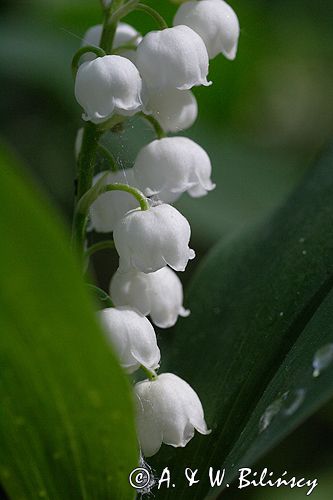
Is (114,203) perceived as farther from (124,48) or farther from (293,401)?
(293,401)

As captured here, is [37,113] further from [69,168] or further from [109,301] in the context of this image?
[109,301]

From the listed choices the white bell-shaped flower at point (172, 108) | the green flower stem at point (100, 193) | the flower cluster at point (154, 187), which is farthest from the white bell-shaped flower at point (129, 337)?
→ the white bell-shaped flower at point (172, 108)

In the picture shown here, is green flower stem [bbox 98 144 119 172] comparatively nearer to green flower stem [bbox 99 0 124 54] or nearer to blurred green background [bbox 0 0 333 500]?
green flower stem [bbox 99 0 124 54]

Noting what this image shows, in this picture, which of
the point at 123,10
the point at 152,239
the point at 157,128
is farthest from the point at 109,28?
the point at 152,239

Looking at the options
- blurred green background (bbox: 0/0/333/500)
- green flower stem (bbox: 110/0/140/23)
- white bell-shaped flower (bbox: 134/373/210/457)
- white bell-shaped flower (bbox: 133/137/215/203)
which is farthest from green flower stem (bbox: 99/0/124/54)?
blurred green background (bbox: 0/0/333/500)

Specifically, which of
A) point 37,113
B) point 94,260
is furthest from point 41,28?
point 94,260
